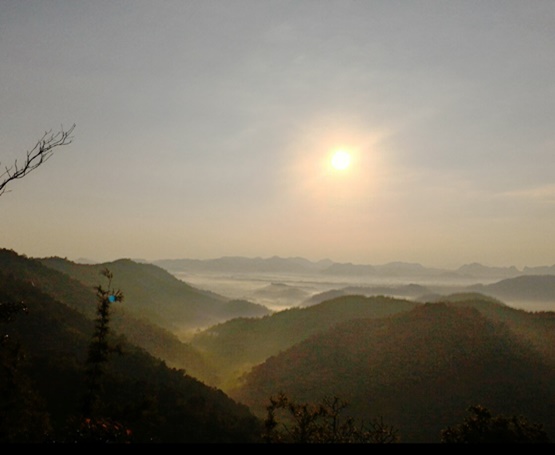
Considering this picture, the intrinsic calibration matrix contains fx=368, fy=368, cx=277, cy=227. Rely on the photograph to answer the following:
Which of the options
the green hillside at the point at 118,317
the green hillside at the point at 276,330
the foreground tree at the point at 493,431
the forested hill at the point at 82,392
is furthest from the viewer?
the green hillside at the point at 276,330

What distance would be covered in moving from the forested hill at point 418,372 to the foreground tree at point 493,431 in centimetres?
3310

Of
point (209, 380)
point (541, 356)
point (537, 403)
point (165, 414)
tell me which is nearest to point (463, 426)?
point (165, 414)

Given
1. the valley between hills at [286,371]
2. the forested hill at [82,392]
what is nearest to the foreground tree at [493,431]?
the valley between hills at [286,371]

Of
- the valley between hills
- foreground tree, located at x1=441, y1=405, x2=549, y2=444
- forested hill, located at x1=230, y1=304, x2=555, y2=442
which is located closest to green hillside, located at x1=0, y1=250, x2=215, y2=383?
the valley between hills

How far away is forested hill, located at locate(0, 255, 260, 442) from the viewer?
91.2 feet

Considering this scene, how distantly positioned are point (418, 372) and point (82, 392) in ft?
226

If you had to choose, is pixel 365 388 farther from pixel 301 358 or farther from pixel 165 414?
pixel 165 414

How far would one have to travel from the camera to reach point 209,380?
112m

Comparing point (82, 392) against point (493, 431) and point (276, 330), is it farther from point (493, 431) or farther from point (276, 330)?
point (276, 330)

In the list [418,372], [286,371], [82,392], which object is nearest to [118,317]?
[286,371]

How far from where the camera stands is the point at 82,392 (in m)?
47.7

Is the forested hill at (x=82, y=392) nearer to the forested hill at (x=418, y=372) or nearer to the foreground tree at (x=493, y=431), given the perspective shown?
the forested hill at (x=418, y=372)

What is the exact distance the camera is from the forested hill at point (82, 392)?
27.8 metres

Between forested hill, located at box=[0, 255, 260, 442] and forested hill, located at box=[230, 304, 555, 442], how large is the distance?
25.2 meters
